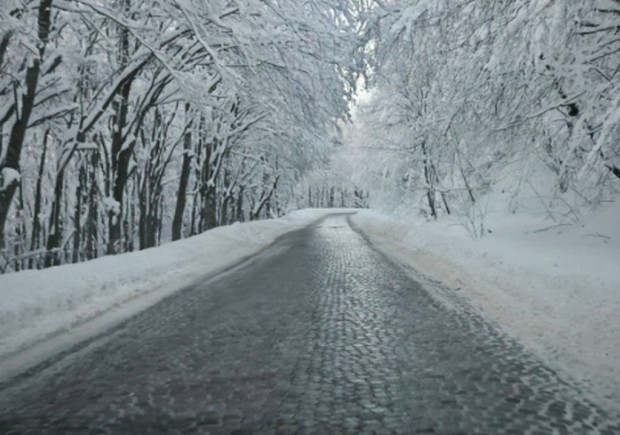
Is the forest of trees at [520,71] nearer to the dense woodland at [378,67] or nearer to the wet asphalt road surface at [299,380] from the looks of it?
the dense woodland at [378,67]

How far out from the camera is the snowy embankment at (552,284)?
4500 millimetres

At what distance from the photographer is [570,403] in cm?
344

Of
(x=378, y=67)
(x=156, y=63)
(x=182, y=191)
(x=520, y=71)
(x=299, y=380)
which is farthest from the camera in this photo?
(x=182, y=191)

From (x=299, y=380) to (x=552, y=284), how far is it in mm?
4947

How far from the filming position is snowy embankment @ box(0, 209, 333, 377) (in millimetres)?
5125

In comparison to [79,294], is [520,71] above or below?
above

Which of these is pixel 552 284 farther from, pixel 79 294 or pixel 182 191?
pixel 182 191

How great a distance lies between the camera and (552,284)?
7.33 metres

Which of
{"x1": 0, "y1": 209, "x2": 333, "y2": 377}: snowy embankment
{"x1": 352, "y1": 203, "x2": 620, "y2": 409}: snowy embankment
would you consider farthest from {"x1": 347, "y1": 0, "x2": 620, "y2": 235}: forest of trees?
{"x1": 0, "y1": 209, "x2": 333, "y2": 377}: snowy embankment

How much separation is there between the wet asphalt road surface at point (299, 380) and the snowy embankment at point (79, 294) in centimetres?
48

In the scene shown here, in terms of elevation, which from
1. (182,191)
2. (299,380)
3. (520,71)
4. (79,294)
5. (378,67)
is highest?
(378,67)

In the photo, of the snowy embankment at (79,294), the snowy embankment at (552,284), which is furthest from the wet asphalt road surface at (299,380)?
the snowy embankment at (79,294)

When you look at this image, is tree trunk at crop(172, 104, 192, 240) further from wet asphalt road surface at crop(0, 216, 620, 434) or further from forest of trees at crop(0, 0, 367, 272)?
wet asphalt road surface at crop(0, 216, 620, 434)

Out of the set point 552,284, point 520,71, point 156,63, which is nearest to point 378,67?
point 520,71
